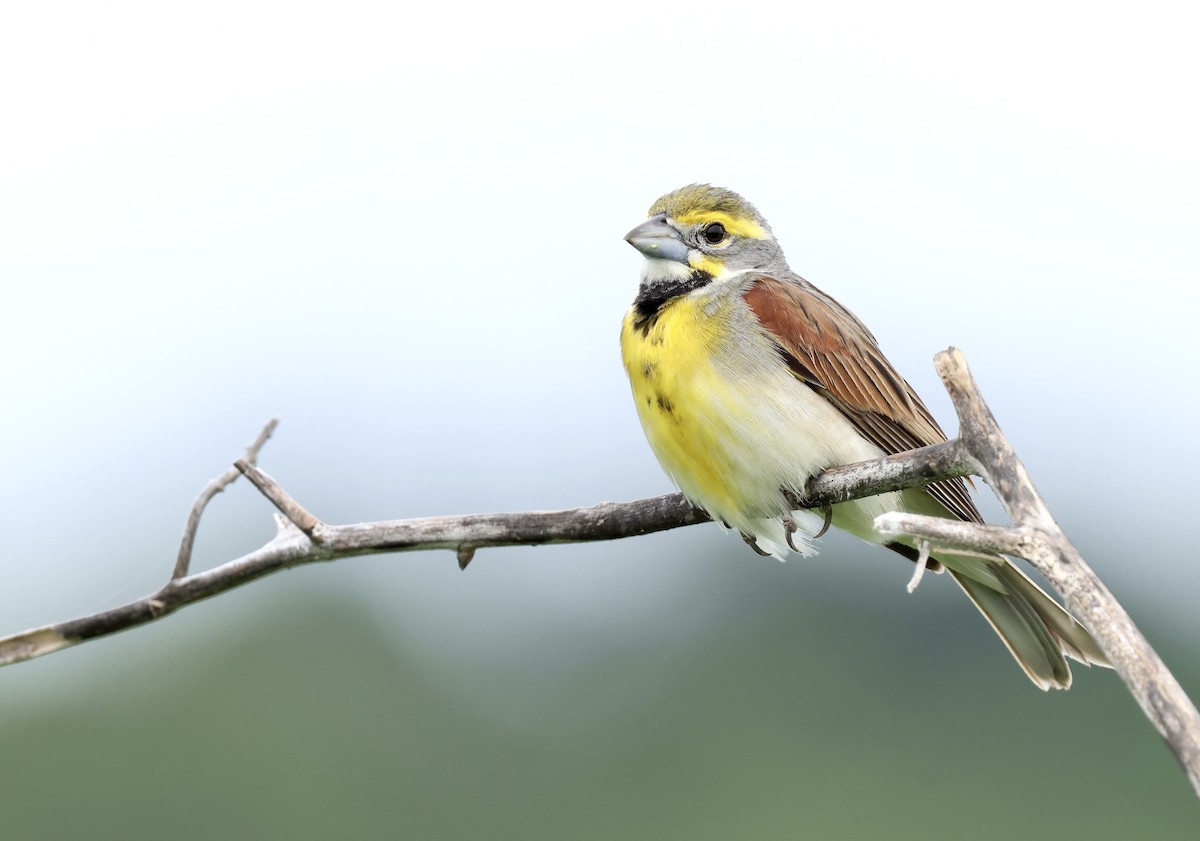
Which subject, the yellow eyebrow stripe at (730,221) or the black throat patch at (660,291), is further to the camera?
the yellow eyebrow stripe at (730,221)

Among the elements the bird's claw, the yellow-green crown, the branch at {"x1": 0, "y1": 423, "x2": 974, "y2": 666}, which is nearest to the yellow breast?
the bird's claw

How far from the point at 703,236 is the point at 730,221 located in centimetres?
22

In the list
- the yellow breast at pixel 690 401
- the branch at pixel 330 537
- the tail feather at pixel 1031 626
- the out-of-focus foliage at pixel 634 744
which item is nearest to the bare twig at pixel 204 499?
the branch at pixel 330 537

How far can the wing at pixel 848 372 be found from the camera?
6.58 meters

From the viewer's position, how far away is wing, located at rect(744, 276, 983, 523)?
658cm

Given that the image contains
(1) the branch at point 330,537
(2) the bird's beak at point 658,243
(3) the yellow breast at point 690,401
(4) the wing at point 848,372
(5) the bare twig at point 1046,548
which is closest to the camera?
(5) the bare twig at point 1046,548

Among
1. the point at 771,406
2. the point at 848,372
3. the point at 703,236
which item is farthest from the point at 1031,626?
the point at 703,236

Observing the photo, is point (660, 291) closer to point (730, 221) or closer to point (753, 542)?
point (730, 221)

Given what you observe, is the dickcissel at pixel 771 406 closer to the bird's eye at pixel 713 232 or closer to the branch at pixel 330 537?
the bird's eye at pixel 713 232

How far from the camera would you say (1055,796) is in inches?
607

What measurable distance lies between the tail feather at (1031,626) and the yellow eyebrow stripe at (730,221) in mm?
1922

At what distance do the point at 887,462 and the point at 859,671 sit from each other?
15.7 meters

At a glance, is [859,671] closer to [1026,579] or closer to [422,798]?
[422,798]

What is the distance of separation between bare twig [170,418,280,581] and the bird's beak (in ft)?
7.20
